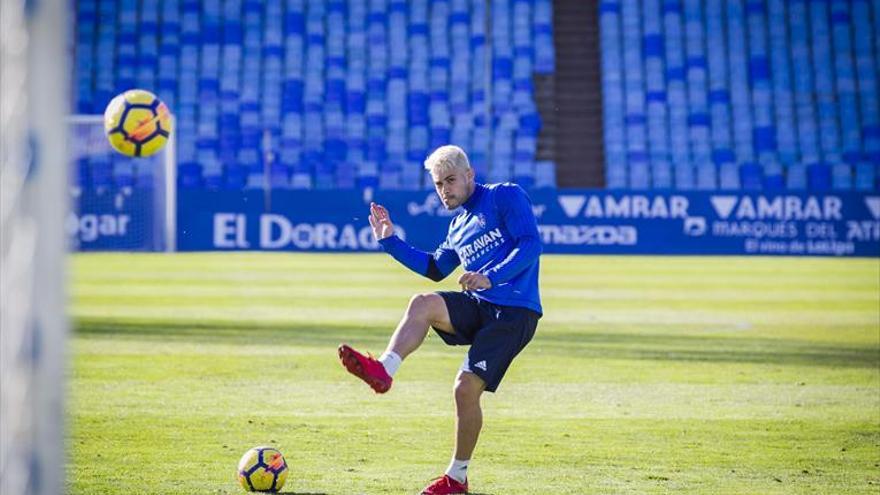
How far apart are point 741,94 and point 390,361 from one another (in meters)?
34.9

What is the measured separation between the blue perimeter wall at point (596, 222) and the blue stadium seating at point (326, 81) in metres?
4.79

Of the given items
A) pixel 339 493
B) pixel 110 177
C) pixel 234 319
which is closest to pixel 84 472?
pixel 339 493

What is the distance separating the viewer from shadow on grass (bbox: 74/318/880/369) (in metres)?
14.1

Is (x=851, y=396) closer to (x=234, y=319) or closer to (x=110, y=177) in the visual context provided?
(x=234, y=319)

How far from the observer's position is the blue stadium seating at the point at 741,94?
126 feet

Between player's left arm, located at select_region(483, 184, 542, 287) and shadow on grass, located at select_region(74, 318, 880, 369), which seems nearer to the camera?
player's left arm, located at select_region(483, 184, 542, 287)

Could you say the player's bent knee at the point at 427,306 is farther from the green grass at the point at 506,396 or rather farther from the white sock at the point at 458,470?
the green grass at the point at 506,396

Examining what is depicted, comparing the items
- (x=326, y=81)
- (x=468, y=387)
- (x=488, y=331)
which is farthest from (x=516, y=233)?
(x=326, y=81)

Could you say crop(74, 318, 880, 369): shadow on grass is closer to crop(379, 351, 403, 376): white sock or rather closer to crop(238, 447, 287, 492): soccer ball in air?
crop(238, 447, 287, 492): soccer ball in air

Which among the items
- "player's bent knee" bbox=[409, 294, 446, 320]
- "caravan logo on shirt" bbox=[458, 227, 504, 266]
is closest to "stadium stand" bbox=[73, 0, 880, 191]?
"caravan logo on shirt" bbox=[458, 227, 504, 266]

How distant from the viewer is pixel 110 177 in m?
36.3

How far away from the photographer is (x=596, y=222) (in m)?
32.8

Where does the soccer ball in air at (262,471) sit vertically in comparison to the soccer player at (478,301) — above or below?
below

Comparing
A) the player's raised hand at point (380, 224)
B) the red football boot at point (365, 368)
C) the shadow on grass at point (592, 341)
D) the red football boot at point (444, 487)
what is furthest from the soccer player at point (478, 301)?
the shadow on grass at point (592, 341)
